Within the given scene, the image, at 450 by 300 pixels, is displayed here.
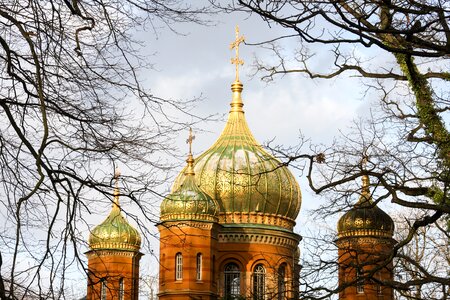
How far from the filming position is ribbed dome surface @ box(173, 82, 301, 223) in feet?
143

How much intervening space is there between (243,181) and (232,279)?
4222 millimetres

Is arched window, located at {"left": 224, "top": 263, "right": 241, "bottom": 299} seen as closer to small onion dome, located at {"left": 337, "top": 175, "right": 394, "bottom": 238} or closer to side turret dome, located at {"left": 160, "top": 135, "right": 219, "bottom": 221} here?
side turret dome, located at {"left": 160, "top": 135, "right": 219, "bottom": 221}

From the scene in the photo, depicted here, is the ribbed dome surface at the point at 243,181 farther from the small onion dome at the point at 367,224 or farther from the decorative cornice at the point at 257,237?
the small onion dome at the point at 367,224

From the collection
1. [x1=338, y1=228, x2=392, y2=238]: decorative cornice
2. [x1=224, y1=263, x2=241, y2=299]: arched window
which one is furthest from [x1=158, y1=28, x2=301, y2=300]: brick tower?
[x1=338, y1=228, x2=392, y2=238]: decorative cornice

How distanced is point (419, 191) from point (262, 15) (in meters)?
6.45

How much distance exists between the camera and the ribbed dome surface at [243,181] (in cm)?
4353

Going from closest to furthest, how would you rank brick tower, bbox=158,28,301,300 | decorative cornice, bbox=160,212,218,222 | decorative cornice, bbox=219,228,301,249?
1. decorative cornice, bbox=160,212,218,222
2. brick tower, bbox=158,28,301,300
3. decorative cornice, bbox=219,228,301,249

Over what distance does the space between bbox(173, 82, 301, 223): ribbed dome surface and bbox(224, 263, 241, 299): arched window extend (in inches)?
95.1

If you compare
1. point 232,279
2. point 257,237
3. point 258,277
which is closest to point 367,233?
point 257,237

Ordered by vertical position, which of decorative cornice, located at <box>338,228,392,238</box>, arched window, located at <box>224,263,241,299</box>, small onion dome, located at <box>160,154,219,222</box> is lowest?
arched window, located at <box>224,263,241,299</box>

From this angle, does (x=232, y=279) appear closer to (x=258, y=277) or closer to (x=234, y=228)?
(x=258, y=277)

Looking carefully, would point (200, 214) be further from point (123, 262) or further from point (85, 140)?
point (85, 140)

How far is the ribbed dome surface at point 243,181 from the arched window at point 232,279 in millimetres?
2415

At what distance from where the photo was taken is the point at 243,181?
1725 inches
